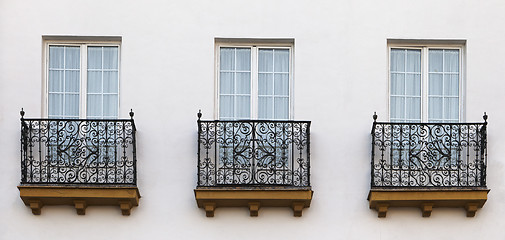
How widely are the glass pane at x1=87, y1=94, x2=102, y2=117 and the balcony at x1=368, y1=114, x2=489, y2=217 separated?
16.2 ft

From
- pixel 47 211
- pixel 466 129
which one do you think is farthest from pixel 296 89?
pixel 47 211

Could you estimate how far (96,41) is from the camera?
2302 cm

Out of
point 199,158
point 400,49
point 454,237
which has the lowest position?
point 454,237

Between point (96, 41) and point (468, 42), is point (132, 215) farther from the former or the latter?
point (468, 42)

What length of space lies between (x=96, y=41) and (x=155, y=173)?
2.68 metres

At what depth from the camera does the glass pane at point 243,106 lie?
2286cm

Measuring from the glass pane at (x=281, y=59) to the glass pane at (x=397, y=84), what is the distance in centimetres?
193

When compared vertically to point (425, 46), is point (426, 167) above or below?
below

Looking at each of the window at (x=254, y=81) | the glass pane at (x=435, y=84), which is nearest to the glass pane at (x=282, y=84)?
the window at (x=254, y=81)

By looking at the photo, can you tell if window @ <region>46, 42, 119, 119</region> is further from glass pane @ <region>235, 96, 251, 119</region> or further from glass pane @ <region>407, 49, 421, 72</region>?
glass pane @ <region>407, 49, 421, 72</region>

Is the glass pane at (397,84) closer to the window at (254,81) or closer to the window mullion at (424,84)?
the window mullion at (424,84)

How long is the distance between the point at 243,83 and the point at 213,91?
0.61 meters

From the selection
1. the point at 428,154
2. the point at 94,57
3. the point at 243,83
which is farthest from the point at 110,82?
the point at 428,154

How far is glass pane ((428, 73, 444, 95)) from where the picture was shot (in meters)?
23.0
